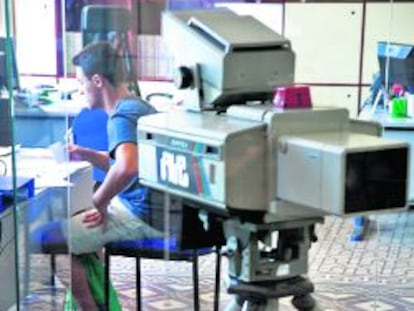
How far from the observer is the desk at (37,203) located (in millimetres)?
2395

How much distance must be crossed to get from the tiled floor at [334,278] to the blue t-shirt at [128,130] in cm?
32

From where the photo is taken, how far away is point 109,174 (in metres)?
2.48

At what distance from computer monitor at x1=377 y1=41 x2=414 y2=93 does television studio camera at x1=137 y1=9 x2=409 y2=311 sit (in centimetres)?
374

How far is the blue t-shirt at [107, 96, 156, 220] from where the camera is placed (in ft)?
7.79

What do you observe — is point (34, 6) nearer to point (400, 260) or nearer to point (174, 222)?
point (174, 222)

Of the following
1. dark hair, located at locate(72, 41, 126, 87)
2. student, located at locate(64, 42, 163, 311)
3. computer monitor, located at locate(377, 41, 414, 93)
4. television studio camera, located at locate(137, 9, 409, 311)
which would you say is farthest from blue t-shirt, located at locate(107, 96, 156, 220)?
computer monitor, located at locate(377, 41, 414, 93)

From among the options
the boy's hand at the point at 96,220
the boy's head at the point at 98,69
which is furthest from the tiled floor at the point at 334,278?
the boy's head at the point at 98,69

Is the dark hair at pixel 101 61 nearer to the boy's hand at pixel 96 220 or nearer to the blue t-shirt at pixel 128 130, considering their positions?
the blue t-shirt at pixel 128 130

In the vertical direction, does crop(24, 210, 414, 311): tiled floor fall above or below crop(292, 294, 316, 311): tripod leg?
below

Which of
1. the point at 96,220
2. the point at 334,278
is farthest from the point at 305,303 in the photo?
the point at 334,278

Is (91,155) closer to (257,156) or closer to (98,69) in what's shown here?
(98,69)

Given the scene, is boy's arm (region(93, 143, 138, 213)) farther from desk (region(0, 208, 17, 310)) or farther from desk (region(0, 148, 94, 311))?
desk (region(0, 208, 17, 310))

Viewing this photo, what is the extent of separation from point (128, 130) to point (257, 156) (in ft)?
3.67

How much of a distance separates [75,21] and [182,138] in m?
1.29
